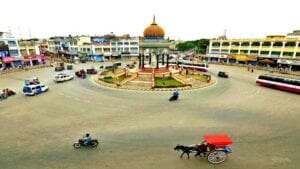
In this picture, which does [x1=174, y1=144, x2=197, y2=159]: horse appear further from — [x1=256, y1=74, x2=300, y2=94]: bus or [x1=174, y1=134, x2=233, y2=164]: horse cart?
[x1=256, y1=74, x2=300, y2=94]: bus

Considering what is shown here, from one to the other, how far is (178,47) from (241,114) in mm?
96274

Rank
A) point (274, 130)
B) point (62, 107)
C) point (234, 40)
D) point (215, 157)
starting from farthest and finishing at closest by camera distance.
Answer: point (234, 40) → point (62, 107) → point (274, 130) → point (215, 157)

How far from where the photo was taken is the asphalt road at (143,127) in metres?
11.3

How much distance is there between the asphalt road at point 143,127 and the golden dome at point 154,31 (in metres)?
17.4

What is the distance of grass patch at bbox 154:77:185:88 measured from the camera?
29391 mm

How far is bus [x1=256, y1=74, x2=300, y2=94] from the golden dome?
20059 millimetres

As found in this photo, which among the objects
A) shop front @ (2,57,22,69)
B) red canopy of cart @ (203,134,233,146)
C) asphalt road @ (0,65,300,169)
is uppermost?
shop front @ (2,57,22,69)

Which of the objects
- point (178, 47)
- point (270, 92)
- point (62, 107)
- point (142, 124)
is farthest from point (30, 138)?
point (178, 47)

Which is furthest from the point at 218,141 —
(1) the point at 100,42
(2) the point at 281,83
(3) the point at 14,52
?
(1) the point at 100,42

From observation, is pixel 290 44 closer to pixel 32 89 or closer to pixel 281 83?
pixel 281 83

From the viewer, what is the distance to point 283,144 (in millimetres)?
13047

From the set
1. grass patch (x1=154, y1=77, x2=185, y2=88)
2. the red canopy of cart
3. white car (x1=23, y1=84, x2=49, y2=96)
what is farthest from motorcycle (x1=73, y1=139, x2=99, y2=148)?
grass patch (x1=154, y1=77, x2=185, y2=88)

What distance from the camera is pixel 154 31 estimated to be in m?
39.3

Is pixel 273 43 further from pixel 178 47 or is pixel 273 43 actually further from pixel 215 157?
pixel 178 47
